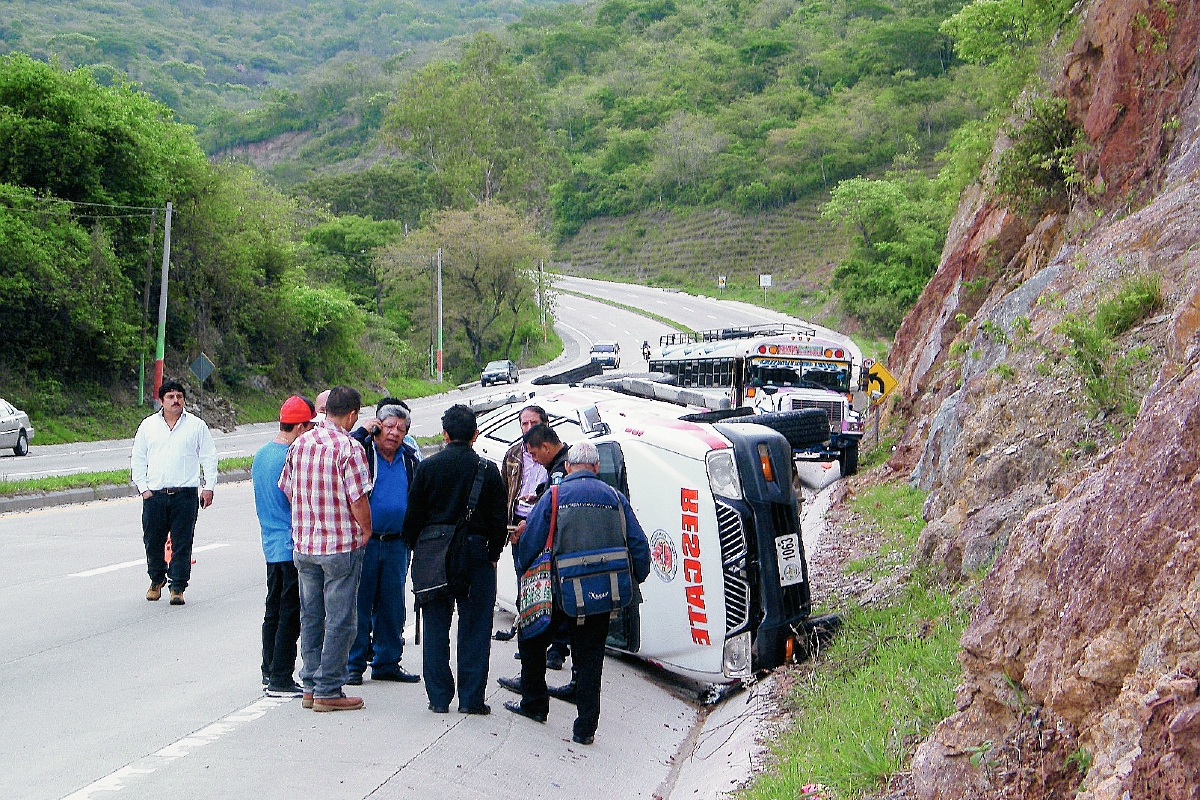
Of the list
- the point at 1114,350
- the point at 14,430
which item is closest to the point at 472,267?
the point at 14,430

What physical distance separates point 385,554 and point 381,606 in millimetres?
355

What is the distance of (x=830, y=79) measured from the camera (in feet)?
351

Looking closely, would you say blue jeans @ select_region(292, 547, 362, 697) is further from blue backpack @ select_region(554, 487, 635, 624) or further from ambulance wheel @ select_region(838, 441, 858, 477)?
ambulance wheel @ select_region(838, 441, 858, 477)

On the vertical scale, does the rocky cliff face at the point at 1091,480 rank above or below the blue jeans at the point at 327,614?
above

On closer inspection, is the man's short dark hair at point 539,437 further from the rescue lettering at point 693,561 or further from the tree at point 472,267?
the tree at point 472,267

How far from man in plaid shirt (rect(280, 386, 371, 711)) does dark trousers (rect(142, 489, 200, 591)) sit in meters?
3.79

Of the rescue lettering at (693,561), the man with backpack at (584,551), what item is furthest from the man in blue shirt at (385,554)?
the rescue lettering at (693,561)

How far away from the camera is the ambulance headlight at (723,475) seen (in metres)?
7.72

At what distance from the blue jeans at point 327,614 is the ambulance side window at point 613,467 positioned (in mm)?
1994

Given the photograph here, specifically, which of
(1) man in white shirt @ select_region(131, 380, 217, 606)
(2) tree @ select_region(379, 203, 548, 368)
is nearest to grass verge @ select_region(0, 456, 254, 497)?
(1) man in white shirt @ select_region(131, 380, 217, 606)

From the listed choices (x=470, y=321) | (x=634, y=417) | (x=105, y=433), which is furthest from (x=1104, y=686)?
(x=470, y=321)

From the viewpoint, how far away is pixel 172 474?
1023cm

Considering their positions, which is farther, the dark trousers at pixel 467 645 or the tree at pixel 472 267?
the tree at pixel 472 267

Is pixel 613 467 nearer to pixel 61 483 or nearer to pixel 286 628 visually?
pixel 286 628
